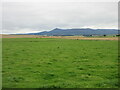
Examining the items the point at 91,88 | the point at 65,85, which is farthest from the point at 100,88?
the point at 65,85

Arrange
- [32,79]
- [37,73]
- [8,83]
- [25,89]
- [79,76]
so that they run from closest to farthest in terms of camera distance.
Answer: [25,89] < [8,83] < [32,79] < [79,76] < [37,73]

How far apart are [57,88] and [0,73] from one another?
652 cm

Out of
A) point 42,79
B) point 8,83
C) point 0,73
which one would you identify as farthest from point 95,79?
point 0,73

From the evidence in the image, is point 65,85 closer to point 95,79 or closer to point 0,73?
point 95,79

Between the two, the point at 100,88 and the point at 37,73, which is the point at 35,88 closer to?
the point at 100,88

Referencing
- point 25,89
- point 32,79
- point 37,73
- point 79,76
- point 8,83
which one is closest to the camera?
point 25,89

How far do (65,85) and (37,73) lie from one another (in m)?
4.64

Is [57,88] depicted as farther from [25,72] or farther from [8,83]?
[25,72]

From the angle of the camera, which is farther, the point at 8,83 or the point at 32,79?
the point at 32,79

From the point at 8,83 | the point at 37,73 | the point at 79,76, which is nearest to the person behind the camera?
the point at 8,83

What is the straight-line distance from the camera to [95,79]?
1503 centimetres

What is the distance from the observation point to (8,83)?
13547mm

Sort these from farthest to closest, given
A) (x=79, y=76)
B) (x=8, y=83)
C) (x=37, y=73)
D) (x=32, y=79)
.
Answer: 1. (x=37, y=73)
2. (x=79, y=76)
3. (x=32, y=79)
4. (x=8, y=83)

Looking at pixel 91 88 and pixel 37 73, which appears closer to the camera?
pixel 91 88
